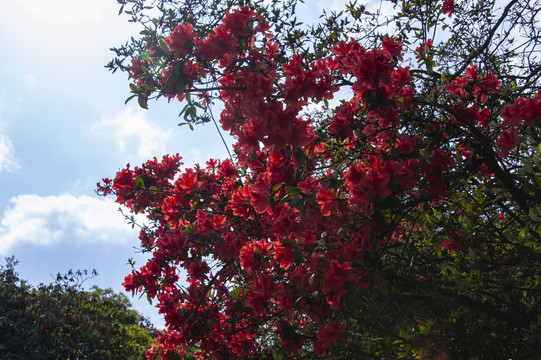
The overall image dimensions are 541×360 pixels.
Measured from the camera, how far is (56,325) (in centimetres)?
750

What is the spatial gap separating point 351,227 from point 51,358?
825 centimetres

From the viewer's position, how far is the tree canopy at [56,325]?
697cm

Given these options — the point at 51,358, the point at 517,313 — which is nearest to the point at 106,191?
the point at 517,313

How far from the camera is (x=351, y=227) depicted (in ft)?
6.15

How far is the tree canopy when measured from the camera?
6969 millimetres

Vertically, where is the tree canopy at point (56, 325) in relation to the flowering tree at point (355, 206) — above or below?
above

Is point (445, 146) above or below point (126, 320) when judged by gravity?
below

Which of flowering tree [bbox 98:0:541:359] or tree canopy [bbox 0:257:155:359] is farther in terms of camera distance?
→ tree canopy [bbox 0:257:155:359]

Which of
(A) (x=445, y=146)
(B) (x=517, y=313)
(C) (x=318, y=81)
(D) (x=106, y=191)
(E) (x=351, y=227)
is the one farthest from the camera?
(D) (x=106, y=191)

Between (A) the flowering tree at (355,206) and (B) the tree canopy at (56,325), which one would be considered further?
(B) the tree canopy at (56,325)

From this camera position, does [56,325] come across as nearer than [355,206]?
No

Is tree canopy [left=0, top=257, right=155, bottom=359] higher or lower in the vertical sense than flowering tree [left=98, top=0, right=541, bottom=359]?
higher

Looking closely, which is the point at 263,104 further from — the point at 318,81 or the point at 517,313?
the point at 517,313

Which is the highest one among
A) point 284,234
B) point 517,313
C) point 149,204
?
point 149,204
